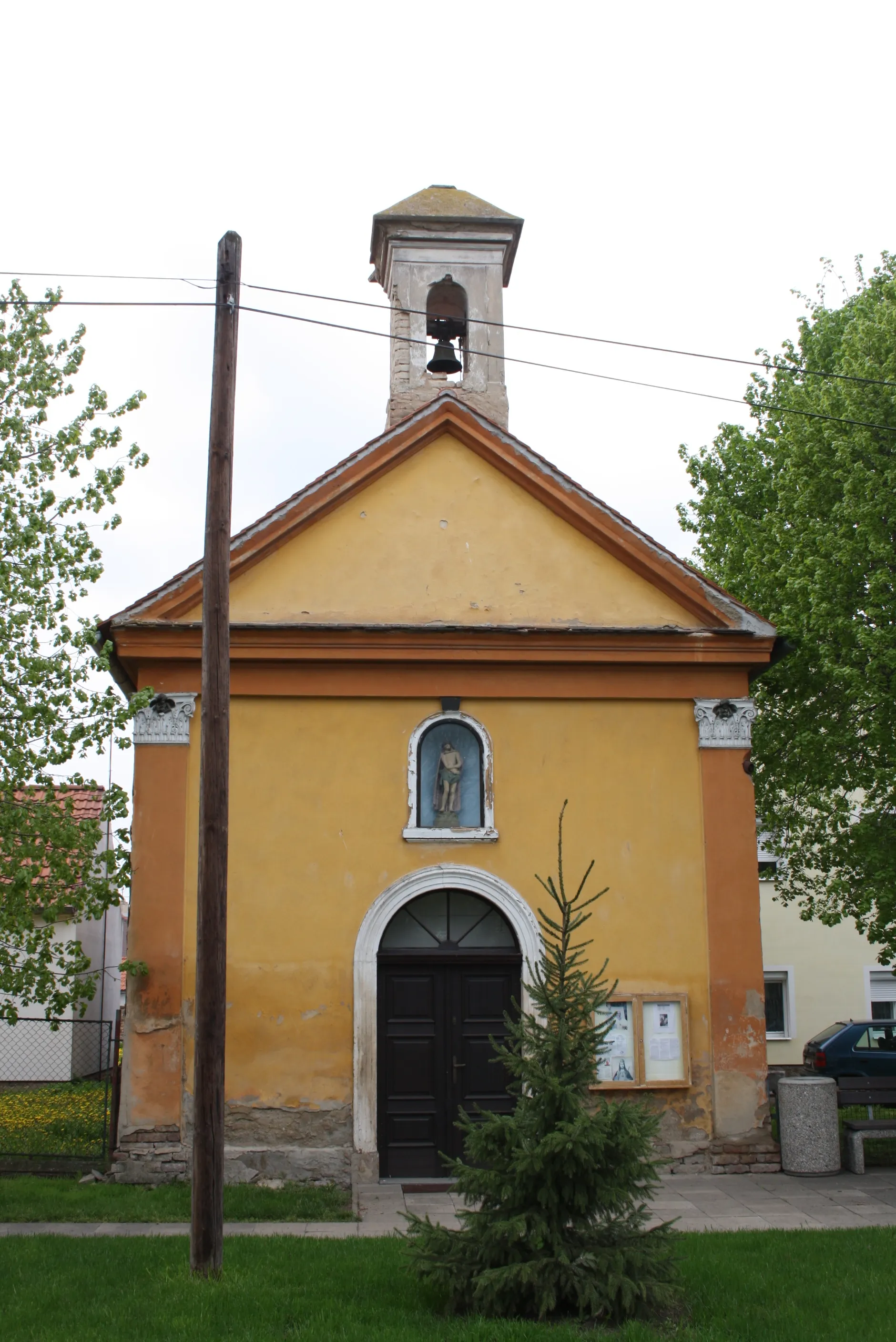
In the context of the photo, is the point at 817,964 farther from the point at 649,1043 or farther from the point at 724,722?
the point at 649,1043

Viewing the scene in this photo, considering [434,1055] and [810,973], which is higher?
[810,973]

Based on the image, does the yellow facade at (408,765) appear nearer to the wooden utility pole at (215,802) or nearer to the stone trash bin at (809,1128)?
the stone trash bin at (809,1128)

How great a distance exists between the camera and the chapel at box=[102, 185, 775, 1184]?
474 inches

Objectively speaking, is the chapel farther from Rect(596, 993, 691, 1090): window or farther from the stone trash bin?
the stone trash bin

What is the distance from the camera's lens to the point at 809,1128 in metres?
12.1

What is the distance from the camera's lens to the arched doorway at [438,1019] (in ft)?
39.5

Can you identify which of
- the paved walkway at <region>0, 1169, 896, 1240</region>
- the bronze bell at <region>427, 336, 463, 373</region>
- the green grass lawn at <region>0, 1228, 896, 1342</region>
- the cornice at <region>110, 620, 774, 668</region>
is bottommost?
the paved walkway at <region>0, 1169, 896, 1240</region>

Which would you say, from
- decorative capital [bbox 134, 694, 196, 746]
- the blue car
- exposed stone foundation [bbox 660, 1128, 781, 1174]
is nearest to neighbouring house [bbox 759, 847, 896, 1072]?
the blue car

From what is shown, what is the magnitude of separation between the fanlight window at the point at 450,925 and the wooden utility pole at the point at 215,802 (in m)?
4.23

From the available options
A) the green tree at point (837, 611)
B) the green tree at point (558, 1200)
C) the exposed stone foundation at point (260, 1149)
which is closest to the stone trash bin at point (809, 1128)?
the green tree at point (837, 611)

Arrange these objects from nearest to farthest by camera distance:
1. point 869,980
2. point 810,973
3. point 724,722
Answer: point 724,722 → point 810,973 → point 869,980

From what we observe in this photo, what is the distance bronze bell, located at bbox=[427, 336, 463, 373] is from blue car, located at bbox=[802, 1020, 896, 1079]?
11960mm

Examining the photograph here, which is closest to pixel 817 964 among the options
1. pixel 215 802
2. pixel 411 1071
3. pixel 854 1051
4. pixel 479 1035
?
pixel 854 1051

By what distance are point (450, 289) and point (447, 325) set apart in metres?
0.50
